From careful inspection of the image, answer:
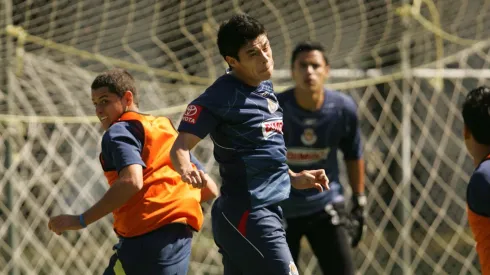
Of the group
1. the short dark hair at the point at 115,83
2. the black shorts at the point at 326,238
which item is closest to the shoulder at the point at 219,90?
the short dark hair at the point at 115,83

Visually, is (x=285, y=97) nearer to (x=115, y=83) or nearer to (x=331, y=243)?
(x=331, y=243)

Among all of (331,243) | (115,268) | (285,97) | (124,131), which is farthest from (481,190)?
(285,97)

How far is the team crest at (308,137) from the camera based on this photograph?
5801mm

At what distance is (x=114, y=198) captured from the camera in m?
4.05

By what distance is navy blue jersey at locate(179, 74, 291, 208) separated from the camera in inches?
161

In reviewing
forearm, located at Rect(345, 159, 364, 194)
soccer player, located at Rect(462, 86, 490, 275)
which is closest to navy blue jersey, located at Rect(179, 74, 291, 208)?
soccer player, located at Rect(462, 86, 490, 275)

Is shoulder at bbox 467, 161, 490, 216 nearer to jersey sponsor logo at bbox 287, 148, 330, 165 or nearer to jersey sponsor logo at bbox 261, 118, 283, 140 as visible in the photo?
jersey sponsor logo at bbox 261, 118, 283, 140

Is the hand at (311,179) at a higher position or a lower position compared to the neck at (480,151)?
lower

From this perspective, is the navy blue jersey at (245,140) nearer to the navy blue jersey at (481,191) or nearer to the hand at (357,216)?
the navy blue jersey at (481,191)

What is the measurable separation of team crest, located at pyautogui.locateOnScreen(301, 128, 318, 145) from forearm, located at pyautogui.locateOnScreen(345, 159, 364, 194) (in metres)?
0.29

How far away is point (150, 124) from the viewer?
4320 millimetres

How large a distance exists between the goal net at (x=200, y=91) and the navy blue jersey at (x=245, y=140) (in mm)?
2595

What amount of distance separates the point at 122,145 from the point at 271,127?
0.63 meters

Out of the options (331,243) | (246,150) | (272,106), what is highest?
(272,106)
